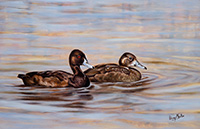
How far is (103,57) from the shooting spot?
593 centimetres

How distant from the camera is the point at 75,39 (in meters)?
6.21

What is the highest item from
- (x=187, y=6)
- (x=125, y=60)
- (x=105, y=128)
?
(x=187, y=6)

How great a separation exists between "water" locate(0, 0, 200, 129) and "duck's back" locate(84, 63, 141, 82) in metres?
0.11

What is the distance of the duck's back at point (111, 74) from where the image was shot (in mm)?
5508

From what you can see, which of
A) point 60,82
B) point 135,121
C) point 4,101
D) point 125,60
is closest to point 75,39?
point 125,60

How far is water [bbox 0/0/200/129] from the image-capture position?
14.1 ft

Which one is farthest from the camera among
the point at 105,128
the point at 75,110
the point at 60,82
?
the point at 60,82

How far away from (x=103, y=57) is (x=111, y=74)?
464mm

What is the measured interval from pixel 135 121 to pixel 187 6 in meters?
3.23

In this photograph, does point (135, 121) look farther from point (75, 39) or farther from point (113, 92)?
point (75, 39)

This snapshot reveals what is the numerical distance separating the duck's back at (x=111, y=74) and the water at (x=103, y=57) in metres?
0.11

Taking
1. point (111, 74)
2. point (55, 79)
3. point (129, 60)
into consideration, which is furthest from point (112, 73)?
point (55, 79)

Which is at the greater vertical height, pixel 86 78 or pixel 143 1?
pixel 143 1

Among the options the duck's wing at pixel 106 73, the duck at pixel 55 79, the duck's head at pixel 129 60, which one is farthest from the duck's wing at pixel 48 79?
the duck's head at pixel 129 60
